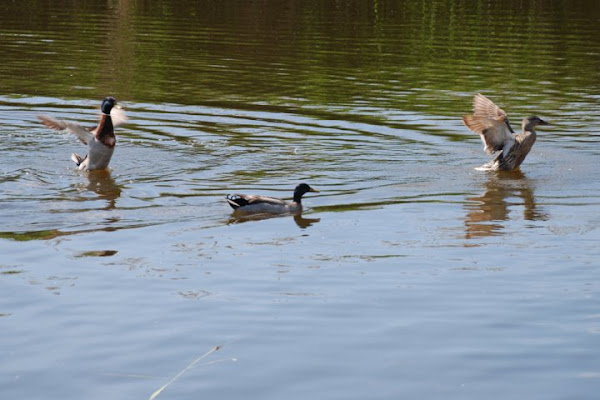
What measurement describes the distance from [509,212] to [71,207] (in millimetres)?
4457

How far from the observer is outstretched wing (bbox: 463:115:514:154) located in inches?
581

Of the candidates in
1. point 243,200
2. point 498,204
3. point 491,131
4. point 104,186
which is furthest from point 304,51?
point 243,200

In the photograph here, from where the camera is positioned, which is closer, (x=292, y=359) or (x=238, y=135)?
(x=292, y=359)

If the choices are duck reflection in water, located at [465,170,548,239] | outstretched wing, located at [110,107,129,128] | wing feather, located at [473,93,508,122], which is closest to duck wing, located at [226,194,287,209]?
duck reflection in water, located at [465,170,548,239]

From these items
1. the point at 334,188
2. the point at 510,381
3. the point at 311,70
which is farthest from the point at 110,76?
the point at 510,381

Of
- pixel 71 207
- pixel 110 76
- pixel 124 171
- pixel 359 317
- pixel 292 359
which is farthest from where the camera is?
pixel 110 76

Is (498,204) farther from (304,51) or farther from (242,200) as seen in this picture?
(304,51)

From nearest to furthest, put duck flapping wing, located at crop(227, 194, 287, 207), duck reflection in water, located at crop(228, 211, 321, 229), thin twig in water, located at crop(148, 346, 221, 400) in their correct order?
thin twig in water, located at crop(148, 346, 221, 400), duck reflection in water, located at crop(228, 211, 321, 229), duck flapping wing, located at crop(227, 194, 287, 207)

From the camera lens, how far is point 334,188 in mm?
13461

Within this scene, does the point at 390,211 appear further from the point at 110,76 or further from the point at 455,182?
the point at 110,76

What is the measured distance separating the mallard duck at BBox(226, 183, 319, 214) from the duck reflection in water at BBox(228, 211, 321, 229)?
43 millimetres

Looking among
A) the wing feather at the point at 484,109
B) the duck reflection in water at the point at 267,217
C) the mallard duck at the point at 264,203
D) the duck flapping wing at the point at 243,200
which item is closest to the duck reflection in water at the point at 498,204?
the wing feather at the point at 484,109

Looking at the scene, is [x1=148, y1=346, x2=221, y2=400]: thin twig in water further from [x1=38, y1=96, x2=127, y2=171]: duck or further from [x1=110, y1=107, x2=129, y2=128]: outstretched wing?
[x1=110, y1=107, x2=129, y2=128]: outstretched wing

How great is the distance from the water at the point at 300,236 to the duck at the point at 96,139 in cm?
24
